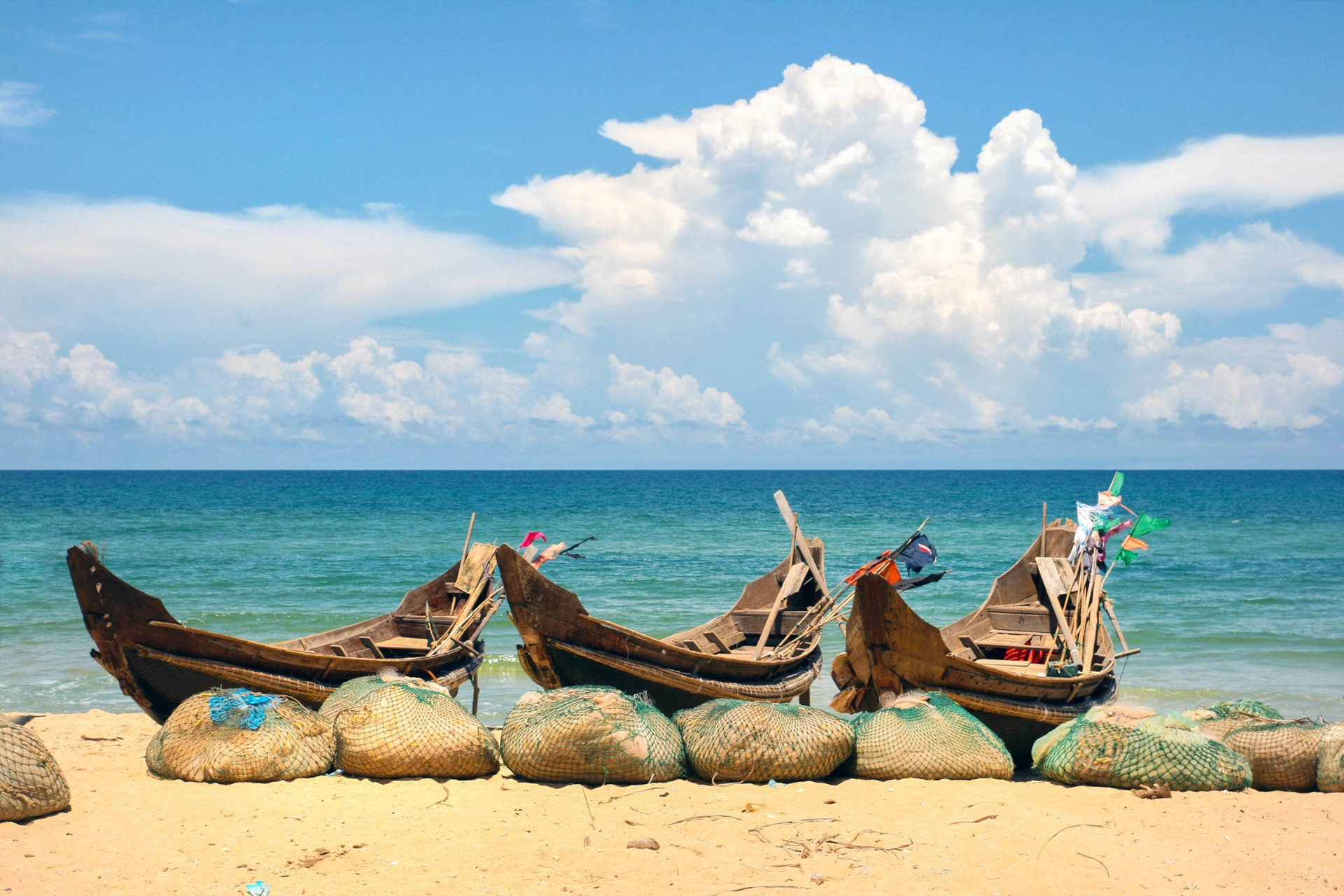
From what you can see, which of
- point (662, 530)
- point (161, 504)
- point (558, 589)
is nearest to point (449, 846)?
point (558, 589)

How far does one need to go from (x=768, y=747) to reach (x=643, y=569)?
70.4 ft

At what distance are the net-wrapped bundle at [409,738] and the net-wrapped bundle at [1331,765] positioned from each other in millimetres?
7086

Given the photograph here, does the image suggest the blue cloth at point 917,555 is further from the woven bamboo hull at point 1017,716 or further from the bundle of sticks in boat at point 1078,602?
the woven bamboo hull at point 1017,716

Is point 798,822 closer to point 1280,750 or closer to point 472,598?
point 1280,750

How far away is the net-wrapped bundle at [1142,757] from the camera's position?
8242 millimetres

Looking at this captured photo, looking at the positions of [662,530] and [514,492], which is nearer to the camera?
[662,530]

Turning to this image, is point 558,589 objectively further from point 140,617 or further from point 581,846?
point 140,617

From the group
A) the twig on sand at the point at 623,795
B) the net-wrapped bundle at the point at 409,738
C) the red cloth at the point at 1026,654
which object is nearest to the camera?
the twig on sand at the point at 623,795

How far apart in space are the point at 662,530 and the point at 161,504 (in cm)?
3880

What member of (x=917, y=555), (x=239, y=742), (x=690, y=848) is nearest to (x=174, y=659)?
(x=239, y=742)

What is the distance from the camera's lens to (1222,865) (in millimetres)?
6715

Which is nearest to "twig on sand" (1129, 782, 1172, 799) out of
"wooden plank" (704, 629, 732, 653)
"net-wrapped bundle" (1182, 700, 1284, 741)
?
"net-wrapped bundle" (1182, 700, 1284, 741)

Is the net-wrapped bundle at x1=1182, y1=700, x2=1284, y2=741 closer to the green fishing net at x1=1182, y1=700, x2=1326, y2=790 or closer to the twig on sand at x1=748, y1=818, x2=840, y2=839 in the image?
the green fishing net at x1=1182, y1=700, x2=1326, y2=790

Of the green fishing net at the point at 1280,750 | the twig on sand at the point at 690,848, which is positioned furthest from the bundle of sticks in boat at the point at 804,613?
the twig on sand at the point at 690,848
